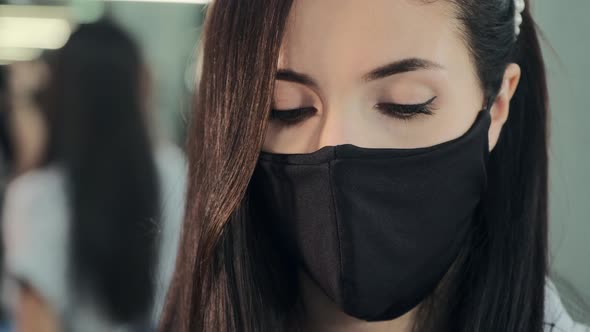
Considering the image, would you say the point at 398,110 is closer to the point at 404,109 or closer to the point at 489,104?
the point at 404,109

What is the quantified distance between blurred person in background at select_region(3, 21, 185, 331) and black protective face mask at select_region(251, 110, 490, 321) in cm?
109

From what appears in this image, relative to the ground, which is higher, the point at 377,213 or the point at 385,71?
the point at 385,71

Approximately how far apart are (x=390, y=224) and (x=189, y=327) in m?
0.46

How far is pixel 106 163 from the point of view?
2367mm

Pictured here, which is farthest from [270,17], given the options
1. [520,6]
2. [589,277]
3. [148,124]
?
[148,124]

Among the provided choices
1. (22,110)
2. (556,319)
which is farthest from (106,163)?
(22,110)

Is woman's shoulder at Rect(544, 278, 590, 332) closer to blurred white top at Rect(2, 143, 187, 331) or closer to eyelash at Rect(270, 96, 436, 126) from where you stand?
eyelash at Rect(270, 96, 436, 126)

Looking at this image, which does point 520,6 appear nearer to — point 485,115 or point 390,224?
point 485,115

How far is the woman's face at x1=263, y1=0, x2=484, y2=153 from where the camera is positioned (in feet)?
3.67

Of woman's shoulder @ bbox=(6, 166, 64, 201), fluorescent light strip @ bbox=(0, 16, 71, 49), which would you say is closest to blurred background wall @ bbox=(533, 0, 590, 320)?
woman's shoulder @ bbox=(6, 166, 64, 201)

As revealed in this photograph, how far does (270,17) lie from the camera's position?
1.16 metres

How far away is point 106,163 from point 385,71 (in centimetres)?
150

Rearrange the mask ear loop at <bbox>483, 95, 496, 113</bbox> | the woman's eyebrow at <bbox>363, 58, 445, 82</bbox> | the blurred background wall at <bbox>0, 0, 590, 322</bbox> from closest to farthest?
the woman's eyebrow at <bbox>363, 58, 445, 82</bbox> < the mask ear loop at <bbox>483, 95, 496, 113</bbox> < the blurred background wall at <bbox>0, 0, 590, 322</bbox>

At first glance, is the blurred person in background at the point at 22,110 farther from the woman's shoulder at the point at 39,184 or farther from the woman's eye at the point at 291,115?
the woman's eye at the point at 291,115
